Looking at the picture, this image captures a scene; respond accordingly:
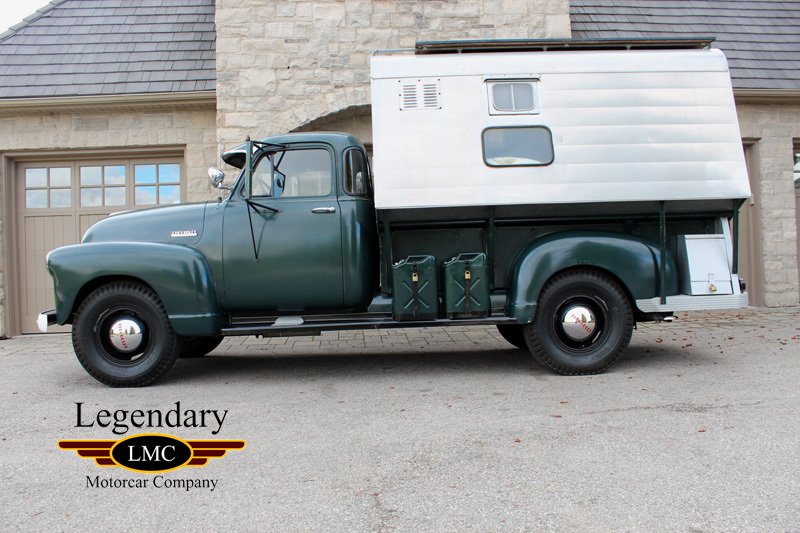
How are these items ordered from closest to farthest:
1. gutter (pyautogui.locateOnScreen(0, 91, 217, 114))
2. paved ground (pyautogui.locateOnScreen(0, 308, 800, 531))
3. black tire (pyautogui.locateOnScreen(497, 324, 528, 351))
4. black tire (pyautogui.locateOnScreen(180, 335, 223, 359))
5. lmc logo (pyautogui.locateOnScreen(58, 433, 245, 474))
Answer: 1. paved ground (pyautogui.locateOnScreen(0, 308, 800, 531))
2. lmc logo (pyautogui.locateOnScreen(58, 433, 245, 474))
3. black tire (pyautogui.locateOnScreen(180, 335, 223, 359))
4. black tire (pyautogui.locateOnScreen(497, 324, 528, 351))
5. gutter (pyautogui.locateOnScreen(0, 91, 217, 114))

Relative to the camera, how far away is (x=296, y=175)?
18.2 feet

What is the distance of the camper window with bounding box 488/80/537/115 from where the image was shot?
548cm

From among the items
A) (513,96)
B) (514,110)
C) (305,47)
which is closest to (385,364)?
(514,110)

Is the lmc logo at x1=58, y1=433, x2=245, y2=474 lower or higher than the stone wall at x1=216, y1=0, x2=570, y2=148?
lower

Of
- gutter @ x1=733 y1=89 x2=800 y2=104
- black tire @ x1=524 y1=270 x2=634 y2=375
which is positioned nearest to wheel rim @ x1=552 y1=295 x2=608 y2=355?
black tire @ x1=524 y1=270 x2=634 y2=375

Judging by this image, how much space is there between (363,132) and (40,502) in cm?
750

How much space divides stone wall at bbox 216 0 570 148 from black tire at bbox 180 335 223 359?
11.7 ft

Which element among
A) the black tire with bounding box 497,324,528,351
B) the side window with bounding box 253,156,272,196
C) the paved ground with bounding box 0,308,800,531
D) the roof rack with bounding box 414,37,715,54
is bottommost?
the paved ground with bounding box 0,308,800,531

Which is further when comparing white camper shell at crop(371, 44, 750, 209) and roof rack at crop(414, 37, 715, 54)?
roof rack at crop(414, 37, 715, 54)

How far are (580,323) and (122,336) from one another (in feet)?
13.2

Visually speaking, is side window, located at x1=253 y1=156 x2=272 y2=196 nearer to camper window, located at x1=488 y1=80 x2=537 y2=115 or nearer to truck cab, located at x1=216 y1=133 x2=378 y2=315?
truck cab, located at x1=216 y1=133 x2=378 y2=315

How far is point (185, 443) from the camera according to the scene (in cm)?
361

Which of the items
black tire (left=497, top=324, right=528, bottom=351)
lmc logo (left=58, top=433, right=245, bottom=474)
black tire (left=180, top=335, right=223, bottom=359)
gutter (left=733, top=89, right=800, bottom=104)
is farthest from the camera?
gutter (left=733, top=89, right=800, bottom=104)

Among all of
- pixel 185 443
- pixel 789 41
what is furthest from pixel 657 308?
pixel 789 41
